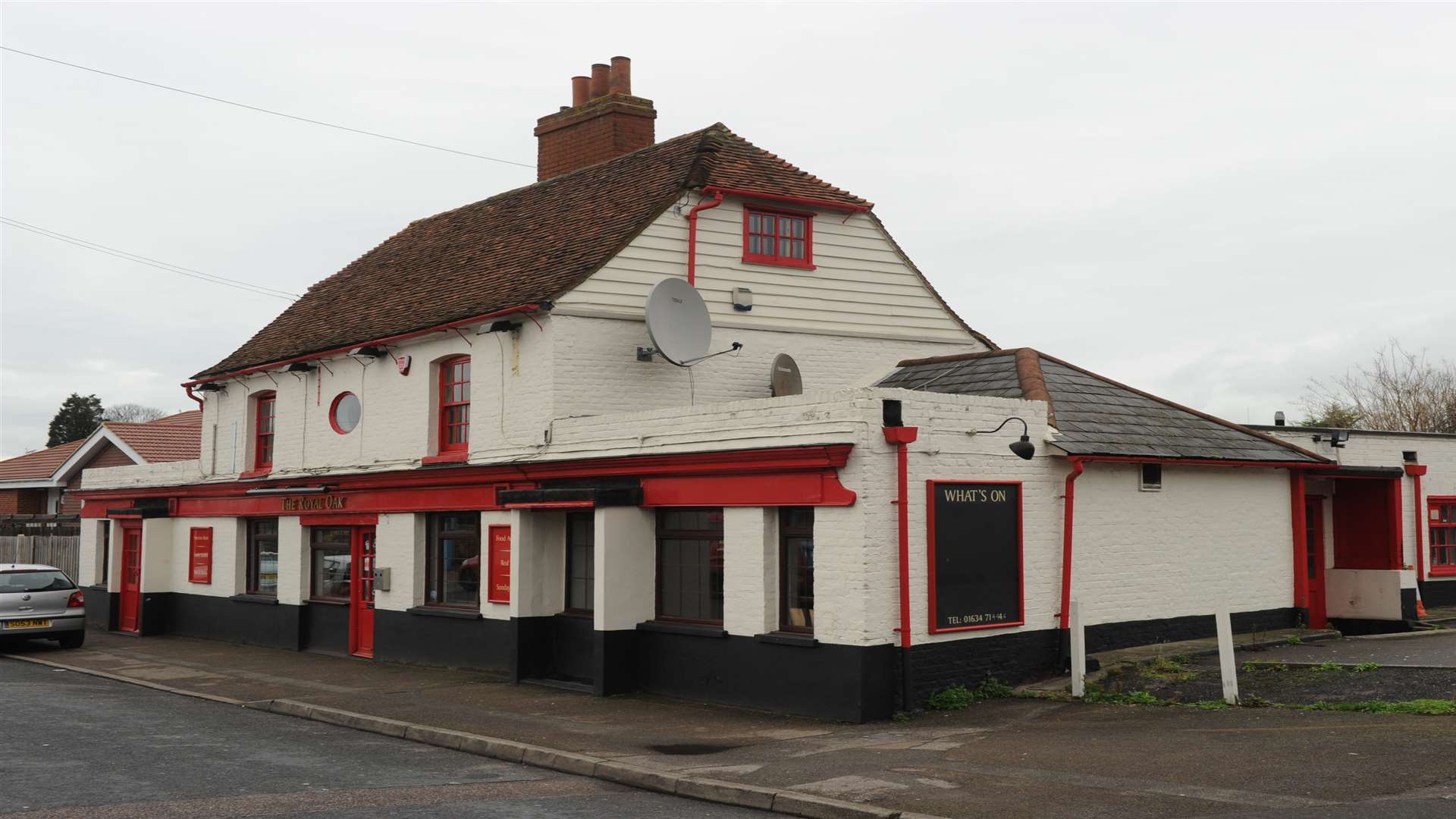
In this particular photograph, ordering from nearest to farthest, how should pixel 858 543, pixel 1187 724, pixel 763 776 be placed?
1. pixel 763 776
2. pixel 1187 724
3. pixel 858 543

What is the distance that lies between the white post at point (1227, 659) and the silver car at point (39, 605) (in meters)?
19.5

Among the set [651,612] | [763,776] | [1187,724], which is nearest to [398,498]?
[651,612]

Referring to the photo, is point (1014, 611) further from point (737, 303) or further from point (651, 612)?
point (737, 303)

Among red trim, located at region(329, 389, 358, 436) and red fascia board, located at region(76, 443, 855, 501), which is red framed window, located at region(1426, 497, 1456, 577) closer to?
red fascia board, located at region(76, 443, 855, 501)

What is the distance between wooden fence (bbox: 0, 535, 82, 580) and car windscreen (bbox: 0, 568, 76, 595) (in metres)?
8.47

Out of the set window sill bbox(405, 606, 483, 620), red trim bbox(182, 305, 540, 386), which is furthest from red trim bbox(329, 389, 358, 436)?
window sill bbox(405, 606, 483, 620)

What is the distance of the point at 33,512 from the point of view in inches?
1703

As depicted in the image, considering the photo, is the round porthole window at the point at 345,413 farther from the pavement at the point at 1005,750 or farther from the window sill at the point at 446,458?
the pavement at the point at 1005,750

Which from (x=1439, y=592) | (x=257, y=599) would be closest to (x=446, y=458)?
(x=257, y=599)

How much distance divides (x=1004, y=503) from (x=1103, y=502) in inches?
71.4

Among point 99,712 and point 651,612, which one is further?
point 651,612

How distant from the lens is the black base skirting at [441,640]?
18641 mm

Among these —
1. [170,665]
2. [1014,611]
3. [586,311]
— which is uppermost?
[586,311]

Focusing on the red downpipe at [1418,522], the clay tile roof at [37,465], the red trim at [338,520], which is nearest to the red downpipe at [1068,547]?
the red downpipe at [1418,522]
